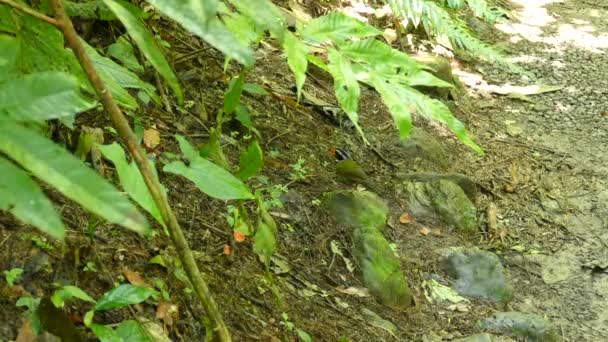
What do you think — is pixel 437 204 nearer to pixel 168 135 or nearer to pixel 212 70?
pixel 212 70

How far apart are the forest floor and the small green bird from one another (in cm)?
5

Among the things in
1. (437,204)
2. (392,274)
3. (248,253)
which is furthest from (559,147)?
(248,253)

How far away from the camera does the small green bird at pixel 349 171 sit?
10.3ft

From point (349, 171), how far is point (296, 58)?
2033mm

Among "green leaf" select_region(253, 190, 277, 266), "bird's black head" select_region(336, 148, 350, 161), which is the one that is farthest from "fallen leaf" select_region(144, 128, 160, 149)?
"bird's black head" select_region(336, 148, 350, 161)

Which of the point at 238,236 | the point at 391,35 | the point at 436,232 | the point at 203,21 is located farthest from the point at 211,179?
the point at 391,35

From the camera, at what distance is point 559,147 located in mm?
4438

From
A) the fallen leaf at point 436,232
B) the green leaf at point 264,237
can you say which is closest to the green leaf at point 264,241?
the green leaf at point 264,237

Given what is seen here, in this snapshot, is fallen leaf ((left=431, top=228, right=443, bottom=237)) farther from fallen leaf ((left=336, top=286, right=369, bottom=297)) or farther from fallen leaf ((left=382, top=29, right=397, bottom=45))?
fallen leaf ((left=382, top=29, right=397, bottom=45))

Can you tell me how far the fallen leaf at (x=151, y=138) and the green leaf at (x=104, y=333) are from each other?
0.96 m

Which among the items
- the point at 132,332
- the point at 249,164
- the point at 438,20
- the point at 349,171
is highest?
the point at 438,20

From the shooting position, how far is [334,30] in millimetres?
1281

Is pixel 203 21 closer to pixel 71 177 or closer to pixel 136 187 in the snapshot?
pixel 71 177

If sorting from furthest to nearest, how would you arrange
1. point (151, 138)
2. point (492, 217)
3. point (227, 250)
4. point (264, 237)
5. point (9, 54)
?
point (492, 217)
point (151, 138)
point (227, 250)
point (264, 237)
point (9, 54)
